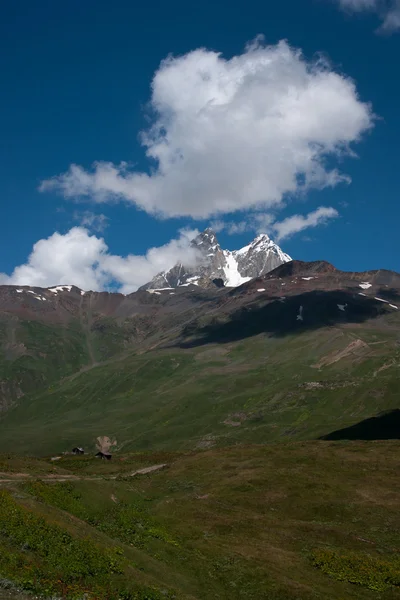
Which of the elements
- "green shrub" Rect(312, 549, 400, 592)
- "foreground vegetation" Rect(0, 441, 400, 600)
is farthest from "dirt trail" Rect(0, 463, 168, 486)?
"green shrub" Rect(312, 549, 400, 592)

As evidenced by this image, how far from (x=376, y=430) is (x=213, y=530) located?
385 feet

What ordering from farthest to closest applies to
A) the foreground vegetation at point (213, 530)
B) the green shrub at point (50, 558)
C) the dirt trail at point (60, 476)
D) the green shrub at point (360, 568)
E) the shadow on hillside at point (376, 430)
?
the shadow on hillside at point (376, 430), the dirt trail at point (60, 476), the green shrub at point (360, 568), the foreground vegetation at point (213, 530), the green shrub at point (50, 558)

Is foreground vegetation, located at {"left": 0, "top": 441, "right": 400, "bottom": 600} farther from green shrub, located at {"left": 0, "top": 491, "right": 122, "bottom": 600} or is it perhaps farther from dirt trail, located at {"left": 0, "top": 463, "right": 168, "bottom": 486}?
dirt trail, located at {"left": 0, "top": 463, "right": 168, "bottom": 486}

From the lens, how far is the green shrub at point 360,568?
134 ft

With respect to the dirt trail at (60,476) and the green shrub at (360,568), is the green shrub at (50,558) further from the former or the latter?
the dirt trail at (60,476)

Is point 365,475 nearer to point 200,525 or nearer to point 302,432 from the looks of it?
point 200,525

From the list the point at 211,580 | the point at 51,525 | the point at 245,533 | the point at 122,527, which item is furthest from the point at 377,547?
the point at 51,525

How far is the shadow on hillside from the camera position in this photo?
15125 cm

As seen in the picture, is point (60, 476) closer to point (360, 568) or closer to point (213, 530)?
point (213, 530)

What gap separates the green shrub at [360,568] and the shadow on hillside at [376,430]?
11054cm

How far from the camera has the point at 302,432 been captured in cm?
19662

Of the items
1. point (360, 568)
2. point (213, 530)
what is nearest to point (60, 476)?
point (213, 530)

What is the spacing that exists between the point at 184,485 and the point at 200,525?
63.5 feet

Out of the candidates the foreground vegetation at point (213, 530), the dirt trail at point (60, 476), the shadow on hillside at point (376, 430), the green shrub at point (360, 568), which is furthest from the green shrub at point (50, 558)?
the shadow on hillside at point (376, 430)
